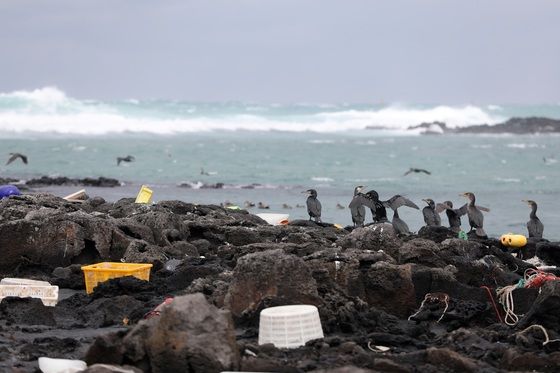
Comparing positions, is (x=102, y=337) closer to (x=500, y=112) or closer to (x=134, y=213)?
(x=134, y=213)

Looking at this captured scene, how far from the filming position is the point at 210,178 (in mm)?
38656

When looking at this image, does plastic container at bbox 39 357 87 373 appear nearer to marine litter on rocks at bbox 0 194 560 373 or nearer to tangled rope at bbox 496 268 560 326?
marine litter on rocks at bbox 0 194 560 373

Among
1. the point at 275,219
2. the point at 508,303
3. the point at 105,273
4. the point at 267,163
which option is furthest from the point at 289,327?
the point at 267,163

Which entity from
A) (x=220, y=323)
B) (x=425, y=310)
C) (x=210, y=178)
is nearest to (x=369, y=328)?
(x=425, y=310)

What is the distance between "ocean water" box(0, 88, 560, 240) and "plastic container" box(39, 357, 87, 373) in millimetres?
14518

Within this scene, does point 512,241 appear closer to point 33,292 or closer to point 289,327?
point 33,292

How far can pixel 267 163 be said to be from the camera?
47.5 meters

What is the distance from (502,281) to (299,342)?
4.11m

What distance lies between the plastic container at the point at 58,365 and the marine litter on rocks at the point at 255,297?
9 cm

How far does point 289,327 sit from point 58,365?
1.96 meters

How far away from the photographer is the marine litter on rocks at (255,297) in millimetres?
8352

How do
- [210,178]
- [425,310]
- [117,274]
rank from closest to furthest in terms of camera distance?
[425,310]
[117,274]
[210,178]

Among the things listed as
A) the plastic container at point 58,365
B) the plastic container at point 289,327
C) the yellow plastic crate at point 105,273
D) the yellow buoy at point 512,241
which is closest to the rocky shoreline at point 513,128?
the yellow buoy at point 512,241

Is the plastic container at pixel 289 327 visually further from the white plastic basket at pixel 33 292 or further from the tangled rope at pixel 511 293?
the white plastic basket at pixel 33 292
